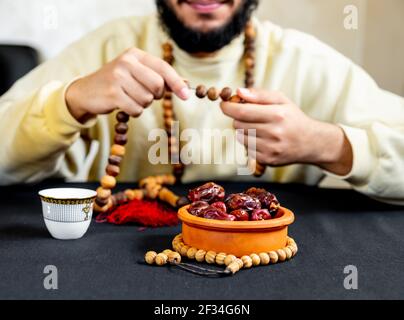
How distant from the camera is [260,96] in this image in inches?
42.6

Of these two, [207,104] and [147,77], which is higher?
[147,77]

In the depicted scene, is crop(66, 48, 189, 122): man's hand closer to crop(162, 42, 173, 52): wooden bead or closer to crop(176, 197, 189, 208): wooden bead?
crop(176, 197, 189, 208): wooden bead

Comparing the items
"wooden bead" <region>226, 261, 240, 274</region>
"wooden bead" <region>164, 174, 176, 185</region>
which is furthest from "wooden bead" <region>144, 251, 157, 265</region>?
"wooden bead" <region>164, 174, 176, 185</region>

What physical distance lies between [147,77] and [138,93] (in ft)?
0.14

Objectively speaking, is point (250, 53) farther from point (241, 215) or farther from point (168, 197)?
point (241, 215)

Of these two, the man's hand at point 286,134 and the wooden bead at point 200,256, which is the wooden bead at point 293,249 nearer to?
the wooden bead at point 200,256

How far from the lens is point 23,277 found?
0.68 meters

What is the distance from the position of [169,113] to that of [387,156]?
0.55 metres

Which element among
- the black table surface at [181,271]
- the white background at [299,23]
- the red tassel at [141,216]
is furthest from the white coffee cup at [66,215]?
the white background at [299,23]

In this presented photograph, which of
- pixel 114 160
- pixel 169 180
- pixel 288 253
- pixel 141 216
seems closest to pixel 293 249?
pixel 288 253

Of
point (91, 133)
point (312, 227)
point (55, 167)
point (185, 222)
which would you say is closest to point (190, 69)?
point (91, 133)

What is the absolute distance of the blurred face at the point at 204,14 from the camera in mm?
1457

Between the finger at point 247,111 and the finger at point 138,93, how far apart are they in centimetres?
14

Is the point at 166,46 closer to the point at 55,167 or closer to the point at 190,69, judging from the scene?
the point at 190,69
